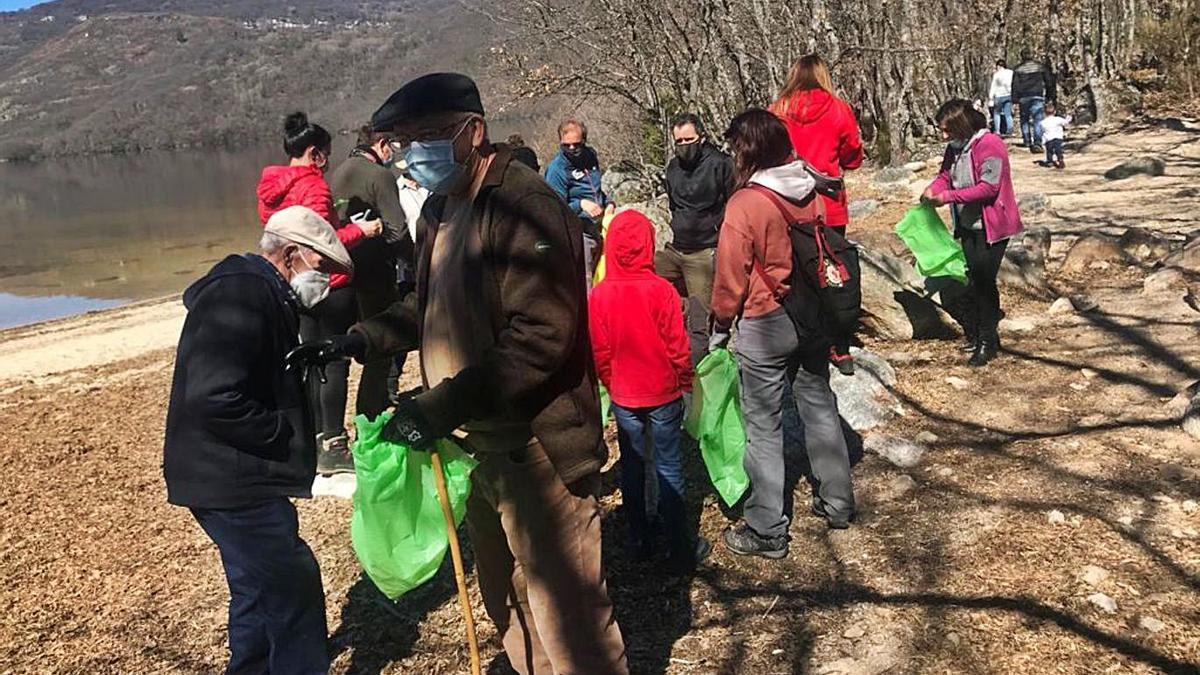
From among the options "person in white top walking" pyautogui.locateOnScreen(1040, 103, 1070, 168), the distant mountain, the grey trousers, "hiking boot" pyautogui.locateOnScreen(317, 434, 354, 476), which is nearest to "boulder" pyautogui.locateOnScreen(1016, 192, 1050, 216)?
"person in white top walking" pyautogui.locateOnScreen(1040, 103, 1070, 168)

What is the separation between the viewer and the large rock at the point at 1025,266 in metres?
7.18

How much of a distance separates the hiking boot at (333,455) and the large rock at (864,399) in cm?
285

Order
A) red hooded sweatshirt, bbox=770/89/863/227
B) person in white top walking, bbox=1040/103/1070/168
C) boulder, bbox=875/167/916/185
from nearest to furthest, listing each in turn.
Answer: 1. red hooded sweatshirt, bbox=770/89/863/227
2. person in white top walking, bbox=1040/103/1070/168
3. boulder, bbox=875/167/916/185

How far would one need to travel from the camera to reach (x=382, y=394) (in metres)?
4.80

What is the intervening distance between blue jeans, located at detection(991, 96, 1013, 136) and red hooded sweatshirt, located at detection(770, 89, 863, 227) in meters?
13.8

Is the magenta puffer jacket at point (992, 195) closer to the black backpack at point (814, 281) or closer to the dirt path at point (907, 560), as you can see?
the dirt path at point (907, 560)

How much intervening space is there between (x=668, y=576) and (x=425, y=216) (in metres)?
2.00

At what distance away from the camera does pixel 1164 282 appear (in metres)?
6.57

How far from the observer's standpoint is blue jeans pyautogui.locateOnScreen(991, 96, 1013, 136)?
17.0 metres

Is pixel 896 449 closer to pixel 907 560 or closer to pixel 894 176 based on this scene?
pixel 907 560

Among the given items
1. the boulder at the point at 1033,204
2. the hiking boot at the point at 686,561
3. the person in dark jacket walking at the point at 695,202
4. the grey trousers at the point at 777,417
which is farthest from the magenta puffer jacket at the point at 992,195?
the boulder at the point at 1033,204

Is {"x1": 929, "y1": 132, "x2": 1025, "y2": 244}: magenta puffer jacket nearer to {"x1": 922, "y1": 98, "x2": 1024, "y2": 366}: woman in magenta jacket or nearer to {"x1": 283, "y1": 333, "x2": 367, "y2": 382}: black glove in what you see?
{"x1": 922, "y1": 98, "x2": 1024, "y2": 366}: woman in magenta jacket

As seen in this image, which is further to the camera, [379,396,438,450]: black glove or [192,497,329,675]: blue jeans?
[192,497,329,675]: blue jeans

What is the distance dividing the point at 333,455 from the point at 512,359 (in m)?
3.32
